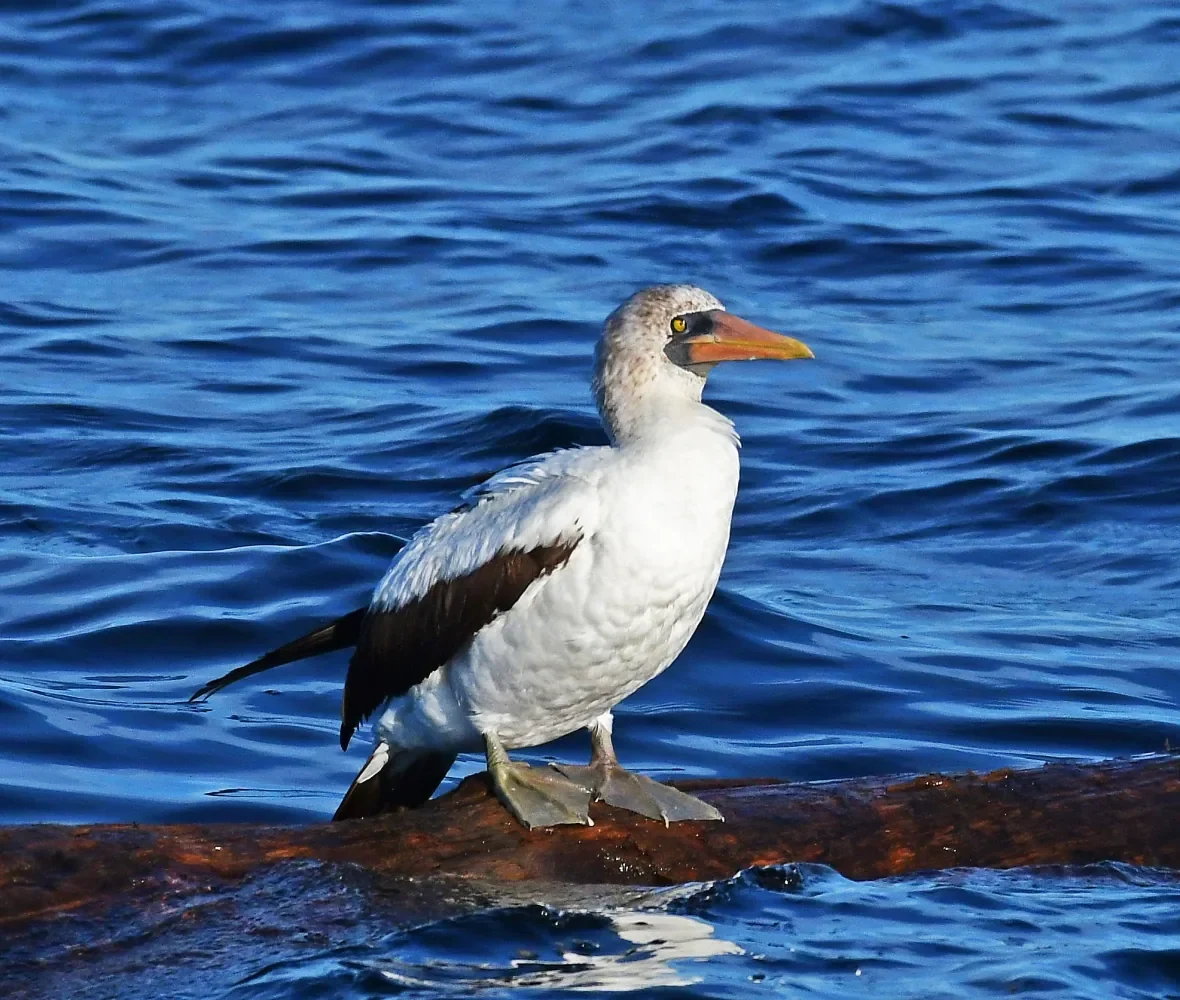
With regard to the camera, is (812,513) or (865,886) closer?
(865,886)

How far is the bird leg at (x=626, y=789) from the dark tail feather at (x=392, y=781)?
1.32 feet

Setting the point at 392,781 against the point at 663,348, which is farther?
the point at 392,781

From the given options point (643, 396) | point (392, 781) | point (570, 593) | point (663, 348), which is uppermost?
point (663, 348)

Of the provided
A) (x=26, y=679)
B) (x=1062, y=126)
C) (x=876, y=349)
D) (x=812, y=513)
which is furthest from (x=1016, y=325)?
(x=26, y=679)

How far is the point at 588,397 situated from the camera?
1220 cm

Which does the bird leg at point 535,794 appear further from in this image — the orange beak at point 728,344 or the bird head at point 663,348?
the orange beak at point 728,344

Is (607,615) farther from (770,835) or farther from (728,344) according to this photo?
(728,344)

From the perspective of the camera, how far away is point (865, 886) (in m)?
5.05

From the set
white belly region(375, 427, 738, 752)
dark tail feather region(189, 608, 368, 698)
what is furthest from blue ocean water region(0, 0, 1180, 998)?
dark tail feather region(189, 608, 368, 698)

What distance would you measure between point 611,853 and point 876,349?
8.73 metres

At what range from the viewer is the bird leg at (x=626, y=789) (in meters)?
5.20

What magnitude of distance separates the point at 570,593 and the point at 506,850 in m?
0.67

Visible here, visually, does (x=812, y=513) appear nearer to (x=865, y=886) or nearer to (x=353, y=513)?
(x=353, y=513)

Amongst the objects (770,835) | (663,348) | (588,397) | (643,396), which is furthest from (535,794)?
(588,397)
